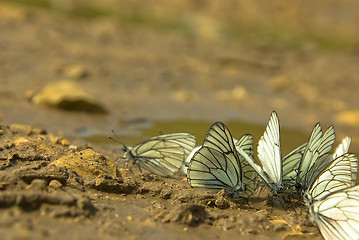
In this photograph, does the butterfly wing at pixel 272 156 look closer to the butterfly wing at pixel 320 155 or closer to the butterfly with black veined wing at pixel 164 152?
the butterfly wing at pixel 320 155

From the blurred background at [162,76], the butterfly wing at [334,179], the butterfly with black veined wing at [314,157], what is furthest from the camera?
the blurred background at [162,76]

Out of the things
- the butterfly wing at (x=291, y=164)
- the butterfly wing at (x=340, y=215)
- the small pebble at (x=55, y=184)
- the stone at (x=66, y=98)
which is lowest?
the butterfly wing at (x=340, y=215)

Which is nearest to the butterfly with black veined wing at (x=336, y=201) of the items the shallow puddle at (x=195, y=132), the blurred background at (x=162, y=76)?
the shallow puddle at (x=195, y=132)

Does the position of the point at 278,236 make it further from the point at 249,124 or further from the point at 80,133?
the point at 249,124

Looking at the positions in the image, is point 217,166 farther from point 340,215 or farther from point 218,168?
point 340,215

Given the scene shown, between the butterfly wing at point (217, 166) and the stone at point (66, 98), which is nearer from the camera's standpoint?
the butterfly wing at point (217, 166)

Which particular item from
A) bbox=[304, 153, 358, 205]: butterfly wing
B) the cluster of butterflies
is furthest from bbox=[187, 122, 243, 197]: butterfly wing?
bbox=[304, 153, 358, 205]: butterfly wing

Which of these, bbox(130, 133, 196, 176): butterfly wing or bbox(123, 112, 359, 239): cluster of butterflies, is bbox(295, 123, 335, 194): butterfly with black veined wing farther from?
bbox(130, 133, 196, 176): butterfly wing
